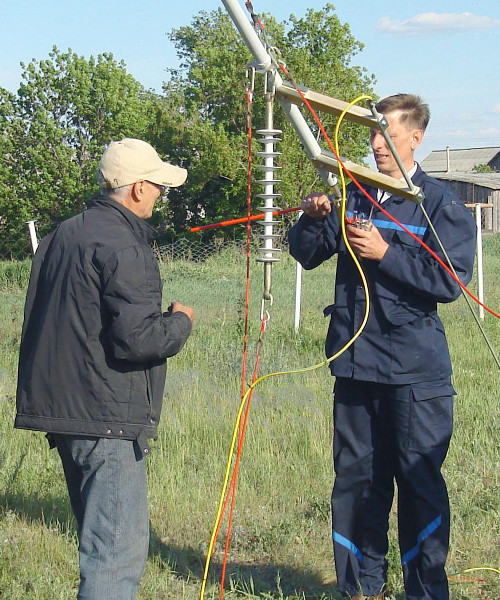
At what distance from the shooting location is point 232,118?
31.1 m

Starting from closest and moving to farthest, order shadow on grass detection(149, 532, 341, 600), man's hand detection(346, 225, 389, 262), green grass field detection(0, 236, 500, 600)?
man's hand detection(346, 225, 389, 262) → shadow on grass detection(149, 532, 341, 600) → green grass field detection(0, 236, 500, 600)

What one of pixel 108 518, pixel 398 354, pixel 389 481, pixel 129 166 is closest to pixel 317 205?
pixel 398 354

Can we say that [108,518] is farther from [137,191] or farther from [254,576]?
[254,576]

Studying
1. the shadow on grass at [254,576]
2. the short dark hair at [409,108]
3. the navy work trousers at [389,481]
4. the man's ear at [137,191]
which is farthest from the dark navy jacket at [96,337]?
the shadow on grass at [254,576]

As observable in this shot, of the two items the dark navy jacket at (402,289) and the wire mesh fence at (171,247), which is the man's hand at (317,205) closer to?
the dark navy jacket at (402,289)

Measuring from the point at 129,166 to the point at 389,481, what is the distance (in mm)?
1802

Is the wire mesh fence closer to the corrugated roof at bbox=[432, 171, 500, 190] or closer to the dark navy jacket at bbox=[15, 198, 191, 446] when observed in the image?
the dark navy jacket at bbox=[15, 198, 191, 446]

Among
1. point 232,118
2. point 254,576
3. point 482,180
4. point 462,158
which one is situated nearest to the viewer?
point 254,576

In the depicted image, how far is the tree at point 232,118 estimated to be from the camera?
29.3 m

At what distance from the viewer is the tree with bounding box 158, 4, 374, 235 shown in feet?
96.2

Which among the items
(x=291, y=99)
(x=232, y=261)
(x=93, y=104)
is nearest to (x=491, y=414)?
(x=291, y=99)

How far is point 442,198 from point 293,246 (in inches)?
27.0

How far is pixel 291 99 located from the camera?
335 cm

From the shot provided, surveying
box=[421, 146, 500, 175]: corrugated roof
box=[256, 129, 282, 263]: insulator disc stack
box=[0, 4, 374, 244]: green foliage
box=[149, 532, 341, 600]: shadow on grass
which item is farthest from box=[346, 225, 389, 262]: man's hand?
box=[421, 146, 500, 175]: corrugated roof
